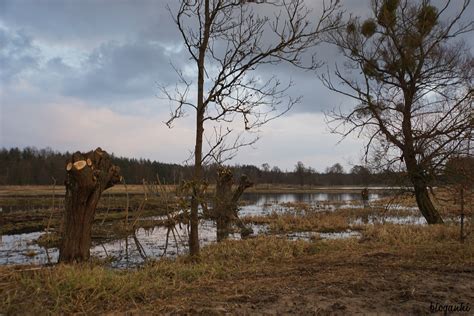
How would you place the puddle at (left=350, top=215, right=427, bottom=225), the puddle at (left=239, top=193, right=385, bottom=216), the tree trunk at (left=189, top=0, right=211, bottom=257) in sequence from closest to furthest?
the tree trunk at (left=189, top=0, right=211, bottom=257) → the puddle at (left=350, top=215, right=427, bottom=225) → the puddle at (left=239, top=193, right=385, bottom=216)

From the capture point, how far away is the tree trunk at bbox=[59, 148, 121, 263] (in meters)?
7.45

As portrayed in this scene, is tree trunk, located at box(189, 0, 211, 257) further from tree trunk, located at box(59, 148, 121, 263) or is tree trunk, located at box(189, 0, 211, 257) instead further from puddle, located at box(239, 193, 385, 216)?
puddle, located at box(239, 193, 385, 216)

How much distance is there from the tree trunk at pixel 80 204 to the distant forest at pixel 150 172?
90cm

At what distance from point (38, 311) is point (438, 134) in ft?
45.2

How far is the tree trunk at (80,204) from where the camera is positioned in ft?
24.5

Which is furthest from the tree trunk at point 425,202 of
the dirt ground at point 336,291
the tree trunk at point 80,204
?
the tree trunk at point 80,204

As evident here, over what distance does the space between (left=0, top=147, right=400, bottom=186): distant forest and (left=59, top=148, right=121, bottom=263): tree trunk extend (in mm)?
900

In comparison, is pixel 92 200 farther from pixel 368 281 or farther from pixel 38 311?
pixel 368 281

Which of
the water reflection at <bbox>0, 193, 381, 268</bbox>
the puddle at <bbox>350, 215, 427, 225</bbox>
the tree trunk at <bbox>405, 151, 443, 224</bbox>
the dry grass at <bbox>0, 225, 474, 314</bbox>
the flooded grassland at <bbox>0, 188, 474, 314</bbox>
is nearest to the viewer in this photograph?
the flooded grassland at <bbox>0, 188, 474, 314</bbox>

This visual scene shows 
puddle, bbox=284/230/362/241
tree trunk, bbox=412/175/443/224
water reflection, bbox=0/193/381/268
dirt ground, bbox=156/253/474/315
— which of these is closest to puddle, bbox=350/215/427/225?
tree trunk, bbox=412/175/443/224

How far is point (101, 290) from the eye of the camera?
17.5 ft

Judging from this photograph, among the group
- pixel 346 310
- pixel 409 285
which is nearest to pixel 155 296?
pixel 346 310

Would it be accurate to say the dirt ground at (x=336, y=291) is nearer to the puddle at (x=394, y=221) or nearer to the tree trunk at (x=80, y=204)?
the tree trunk at (x=80, y=204)

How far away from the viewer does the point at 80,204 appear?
24.8ft
